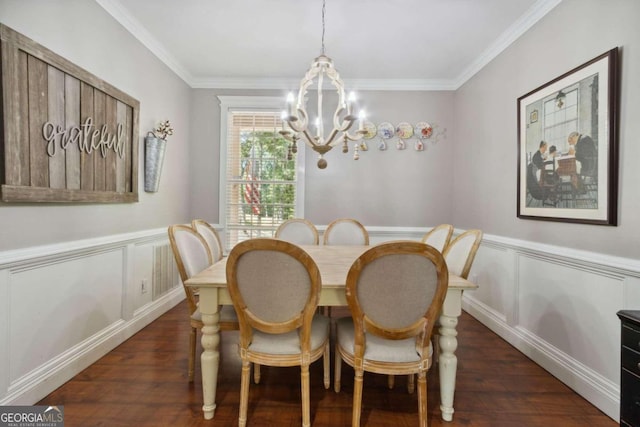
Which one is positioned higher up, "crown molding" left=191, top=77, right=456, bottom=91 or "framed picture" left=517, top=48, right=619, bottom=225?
"crown molding" left=191, top=77, right=456, bottom=91

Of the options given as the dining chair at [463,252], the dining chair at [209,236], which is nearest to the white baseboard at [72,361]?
the dining chair at [209,236]

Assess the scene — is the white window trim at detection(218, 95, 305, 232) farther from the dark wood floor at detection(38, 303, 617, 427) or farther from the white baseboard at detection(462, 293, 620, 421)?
the white baseboard at detection(462, 293, 620, 421)

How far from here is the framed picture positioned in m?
1.65

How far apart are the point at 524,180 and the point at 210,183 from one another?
3.31 m

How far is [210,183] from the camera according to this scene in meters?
3.71

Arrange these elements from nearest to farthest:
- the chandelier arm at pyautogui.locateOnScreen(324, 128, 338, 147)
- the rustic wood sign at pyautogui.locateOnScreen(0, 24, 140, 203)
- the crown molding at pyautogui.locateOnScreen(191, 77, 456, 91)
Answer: the rustic wood sign at pyautogui.locateOnScreen(0, 24, 140, 203) < the chandelier arm at pyautogui.locateOnScreen(324, 128, 338, 147) < the crown molding at pyautogui.locateOnScreen(191, 77, 456, 91)

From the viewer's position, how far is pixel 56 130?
1.76m

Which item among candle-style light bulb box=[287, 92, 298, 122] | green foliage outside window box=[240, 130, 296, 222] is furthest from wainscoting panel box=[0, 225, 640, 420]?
candle-style light bulb box=[287, 92, 298, 122]

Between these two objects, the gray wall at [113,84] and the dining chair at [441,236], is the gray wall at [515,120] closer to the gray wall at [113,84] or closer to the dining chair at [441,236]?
the dining chair at [441,236]

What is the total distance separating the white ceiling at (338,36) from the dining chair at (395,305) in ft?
6.43

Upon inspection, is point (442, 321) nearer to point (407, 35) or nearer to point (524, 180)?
point (524, 180)

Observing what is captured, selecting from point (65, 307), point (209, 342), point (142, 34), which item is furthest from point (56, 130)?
point (209, 342)

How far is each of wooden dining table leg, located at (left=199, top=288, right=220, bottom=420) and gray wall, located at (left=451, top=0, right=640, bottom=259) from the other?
223cm

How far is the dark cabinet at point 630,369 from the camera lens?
1.17 metres
